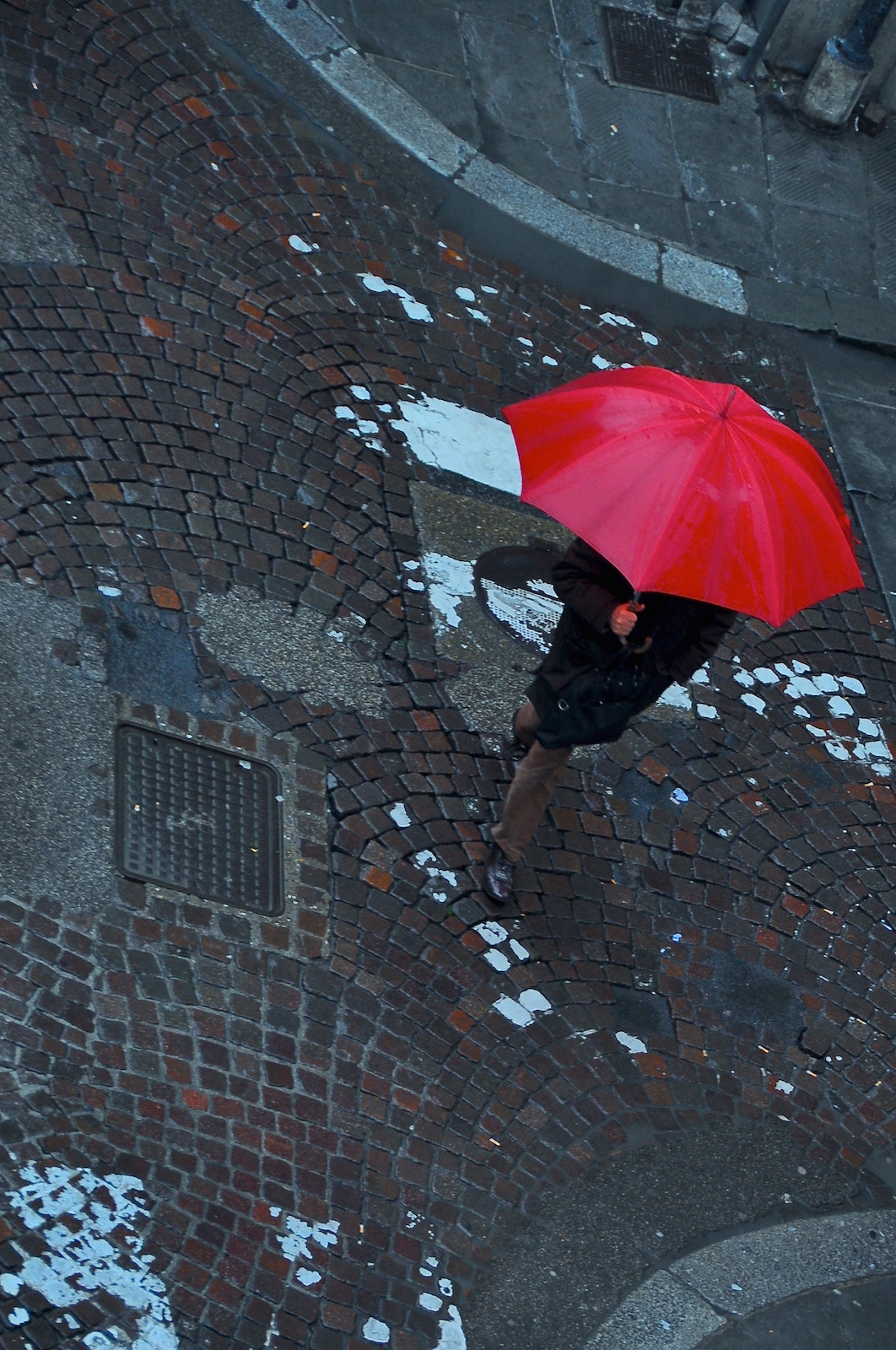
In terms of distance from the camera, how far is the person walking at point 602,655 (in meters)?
5.08

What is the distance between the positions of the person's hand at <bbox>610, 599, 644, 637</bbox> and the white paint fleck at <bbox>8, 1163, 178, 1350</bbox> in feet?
7.68

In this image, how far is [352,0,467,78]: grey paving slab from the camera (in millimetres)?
9688

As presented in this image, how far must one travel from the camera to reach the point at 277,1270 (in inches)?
174

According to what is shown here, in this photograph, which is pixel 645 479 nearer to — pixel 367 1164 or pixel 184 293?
pixel 367 1164

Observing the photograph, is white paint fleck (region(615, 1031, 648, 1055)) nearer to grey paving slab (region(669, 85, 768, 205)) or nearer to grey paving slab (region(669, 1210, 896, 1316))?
grey paving slab (region(669, 1210, 896, 1316))

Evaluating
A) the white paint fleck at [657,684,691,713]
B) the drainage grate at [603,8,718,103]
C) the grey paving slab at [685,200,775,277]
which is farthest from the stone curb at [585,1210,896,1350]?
the drainage grate at [603,8,718,103]

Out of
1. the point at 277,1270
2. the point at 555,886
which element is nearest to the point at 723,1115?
the point at 555,886

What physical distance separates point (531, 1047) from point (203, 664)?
6.34 ft

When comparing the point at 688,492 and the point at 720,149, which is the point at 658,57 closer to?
the point at 720,149

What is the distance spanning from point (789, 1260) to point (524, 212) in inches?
250

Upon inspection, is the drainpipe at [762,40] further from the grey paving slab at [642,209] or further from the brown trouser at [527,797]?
the brown trouser at [527,797]

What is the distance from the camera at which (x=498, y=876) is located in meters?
5.70

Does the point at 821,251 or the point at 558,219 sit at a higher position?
the point at 821,251

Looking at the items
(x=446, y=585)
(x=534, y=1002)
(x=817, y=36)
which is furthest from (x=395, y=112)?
(x=534, y=1002)
